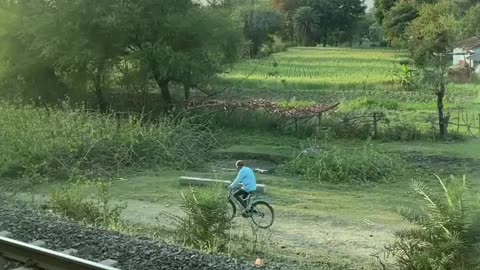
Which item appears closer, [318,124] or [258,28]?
[318,124]

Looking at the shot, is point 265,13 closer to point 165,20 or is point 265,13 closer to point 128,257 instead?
point 165,20

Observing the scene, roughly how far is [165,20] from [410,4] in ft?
177

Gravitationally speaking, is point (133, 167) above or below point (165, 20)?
below

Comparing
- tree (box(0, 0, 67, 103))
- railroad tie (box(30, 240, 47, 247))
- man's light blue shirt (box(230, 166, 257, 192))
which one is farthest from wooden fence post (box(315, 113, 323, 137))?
railroad tie (box(30, 240, 47, 247))

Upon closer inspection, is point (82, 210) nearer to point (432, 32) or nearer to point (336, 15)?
point (432, 32)

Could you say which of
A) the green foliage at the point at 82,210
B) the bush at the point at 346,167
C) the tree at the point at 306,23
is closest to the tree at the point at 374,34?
the tree at the point at 306,23

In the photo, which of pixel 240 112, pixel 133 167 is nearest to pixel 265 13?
pixel 240 112

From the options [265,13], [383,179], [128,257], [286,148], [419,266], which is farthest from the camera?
[265,13]

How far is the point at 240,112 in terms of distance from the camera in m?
27.0

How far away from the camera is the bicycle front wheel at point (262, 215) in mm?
12297

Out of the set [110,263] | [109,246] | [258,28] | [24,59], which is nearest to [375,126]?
[24,59]

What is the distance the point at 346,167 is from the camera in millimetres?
18109

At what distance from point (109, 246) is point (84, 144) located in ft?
33.6

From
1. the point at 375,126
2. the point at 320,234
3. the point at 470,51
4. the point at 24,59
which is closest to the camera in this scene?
the point at 320,234
